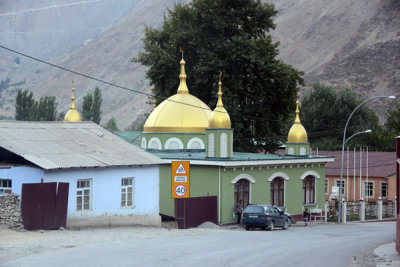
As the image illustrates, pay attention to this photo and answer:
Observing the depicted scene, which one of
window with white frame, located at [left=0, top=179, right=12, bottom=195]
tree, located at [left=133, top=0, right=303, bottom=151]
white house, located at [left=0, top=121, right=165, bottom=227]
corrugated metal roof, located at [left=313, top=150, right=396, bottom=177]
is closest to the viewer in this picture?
white house, located at [left=0, top=121, right=165, bottom=227]

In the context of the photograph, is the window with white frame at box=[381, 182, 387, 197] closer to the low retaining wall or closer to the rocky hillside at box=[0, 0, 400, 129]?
the low retaining wall

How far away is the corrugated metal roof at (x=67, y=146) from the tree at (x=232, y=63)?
63.3 feet

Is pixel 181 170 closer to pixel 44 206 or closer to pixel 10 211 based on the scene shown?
pixel 44 206

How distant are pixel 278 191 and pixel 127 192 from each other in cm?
1391

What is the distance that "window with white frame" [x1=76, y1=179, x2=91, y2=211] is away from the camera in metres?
28.0

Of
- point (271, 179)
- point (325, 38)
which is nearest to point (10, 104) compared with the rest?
point (325, 38)

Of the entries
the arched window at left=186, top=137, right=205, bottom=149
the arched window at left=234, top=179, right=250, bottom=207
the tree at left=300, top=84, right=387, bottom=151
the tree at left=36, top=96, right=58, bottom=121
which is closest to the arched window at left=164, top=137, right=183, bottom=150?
the arched window at left=186, top=137, right=205, bottom=149

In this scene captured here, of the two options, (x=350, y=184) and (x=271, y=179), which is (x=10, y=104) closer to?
(x=350, y=184)

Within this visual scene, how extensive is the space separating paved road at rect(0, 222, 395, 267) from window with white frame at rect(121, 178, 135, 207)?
3990 millimetres

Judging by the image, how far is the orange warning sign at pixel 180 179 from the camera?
2466 cm

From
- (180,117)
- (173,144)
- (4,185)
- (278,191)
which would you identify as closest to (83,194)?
(4,185)

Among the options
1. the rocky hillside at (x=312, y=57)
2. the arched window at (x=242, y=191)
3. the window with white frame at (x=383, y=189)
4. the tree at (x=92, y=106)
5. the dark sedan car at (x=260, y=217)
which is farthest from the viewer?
the rocky hillside at (x=312, y=57)

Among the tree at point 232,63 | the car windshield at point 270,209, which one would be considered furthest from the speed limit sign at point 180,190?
the tree at point 232,63

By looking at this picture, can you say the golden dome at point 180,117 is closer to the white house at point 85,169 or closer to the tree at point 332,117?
the white house at point 85,169
